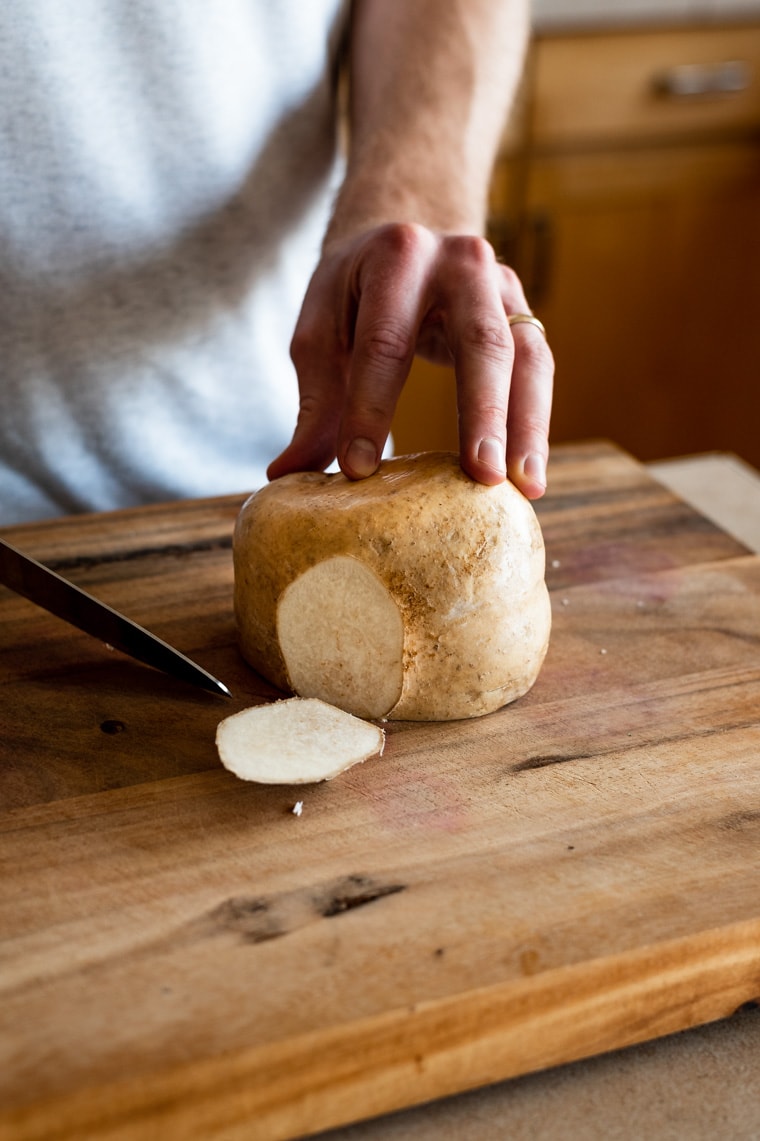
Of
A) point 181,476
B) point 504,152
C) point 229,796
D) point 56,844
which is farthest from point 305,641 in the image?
point 504,152

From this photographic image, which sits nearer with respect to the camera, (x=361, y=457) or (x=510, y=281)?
(x=361, y=457)

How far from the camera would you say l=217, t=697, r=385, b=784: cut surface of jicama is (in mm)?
809

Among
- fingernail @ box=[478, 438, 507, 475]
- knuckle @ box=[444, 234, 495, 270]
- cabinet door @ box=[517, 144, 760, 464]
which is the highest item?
knuckle @ box=[444, 234, 495, 270]

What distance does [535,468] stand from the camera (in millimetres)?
956

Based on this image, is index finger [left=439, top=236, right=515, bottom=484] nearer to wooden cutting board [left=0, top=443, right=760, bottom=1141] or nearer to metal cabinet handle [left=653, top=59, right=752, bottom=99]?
wooden cutting board [left=0, top=443, right=760, bottom=1141]

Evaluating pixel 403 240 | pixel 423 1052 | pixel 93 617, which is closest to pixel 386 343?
pixel 403 240

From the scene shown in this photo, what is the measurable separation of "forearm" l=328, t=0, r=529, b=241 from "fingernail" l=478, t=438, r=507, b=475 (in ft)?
1.18

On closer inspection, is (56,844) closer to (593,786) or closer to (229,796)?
(229,796)

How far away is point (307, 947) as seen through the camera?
67cm

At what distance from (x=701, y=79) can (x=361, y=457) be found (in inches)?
86.0

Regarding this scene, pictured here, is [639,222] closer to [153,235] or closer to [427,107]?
[427,107]

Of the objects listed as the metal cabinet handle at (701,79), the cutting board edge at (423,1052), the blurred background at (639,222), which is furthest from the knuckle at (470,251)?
the metal cabinet handle at (701,79)

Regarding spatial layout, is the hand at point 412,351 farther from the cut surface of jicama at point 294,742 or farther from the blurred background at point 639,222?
the blurred background at point 639,222

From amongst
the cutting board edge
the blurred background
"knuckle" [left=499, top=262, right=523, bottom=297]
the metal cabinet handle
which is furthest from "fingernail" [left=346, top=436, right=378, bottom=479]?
the metal cabinet handle
